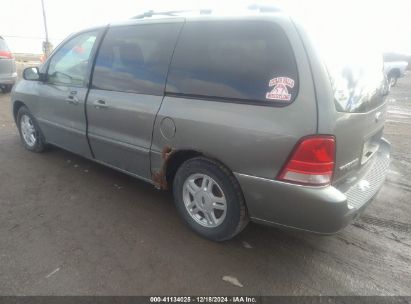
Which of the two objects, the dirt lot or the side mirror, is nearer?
the dirt lot

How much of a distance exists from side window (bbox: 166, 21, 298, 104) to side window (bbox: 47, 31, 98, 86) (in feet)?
4.63

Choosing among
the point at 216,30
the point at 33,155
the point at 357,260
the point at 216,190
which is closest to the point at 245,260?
the point at 216,190

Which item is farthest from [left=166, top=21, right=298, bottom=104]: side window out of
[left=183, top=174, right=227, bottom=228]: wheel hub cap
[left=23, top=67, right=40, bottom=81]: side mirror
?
[left=23, top=67, right=40, bottom=81]: side mirror

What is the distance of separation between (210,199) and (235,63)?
44.5 inches

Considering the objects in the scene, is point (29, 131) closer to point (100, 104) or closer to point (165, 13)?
point (100, 104)

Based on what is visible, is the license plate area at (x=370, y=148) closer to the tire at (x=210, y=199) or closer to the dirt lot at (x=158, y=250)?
the dirt lot at (x=158, y=250)

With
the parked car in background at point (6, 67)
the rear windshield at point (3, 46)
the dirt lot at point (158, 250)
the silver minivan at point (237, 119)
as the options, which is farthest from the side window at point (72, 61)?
the rear windshield at point (3, 46)

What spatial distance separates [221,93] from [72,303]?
1826 mm

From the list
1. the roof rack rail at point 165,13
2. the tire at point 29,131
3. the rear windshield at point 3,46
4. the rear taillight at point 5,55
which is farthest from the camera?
the rear windshield at point 3,46

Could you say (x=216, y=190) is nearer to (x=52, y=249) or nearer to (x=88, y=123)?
(x=52, y=249)

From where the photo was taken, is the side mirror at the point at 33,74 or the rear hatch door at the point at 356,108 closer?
the rear hatch door at the point at 356,108

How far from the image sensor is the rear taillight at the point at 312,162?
220cm

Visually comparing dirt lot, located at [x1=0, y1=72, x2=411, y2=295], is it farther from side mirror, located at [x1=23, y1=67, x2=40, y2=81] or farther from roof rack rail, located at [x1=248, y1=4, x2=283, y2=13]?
roof rack rail, located at [x1=248, y1=4, x2=283, y2=13]

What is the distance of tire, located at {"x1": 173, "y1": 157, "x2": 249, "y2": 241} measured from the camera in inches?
104
